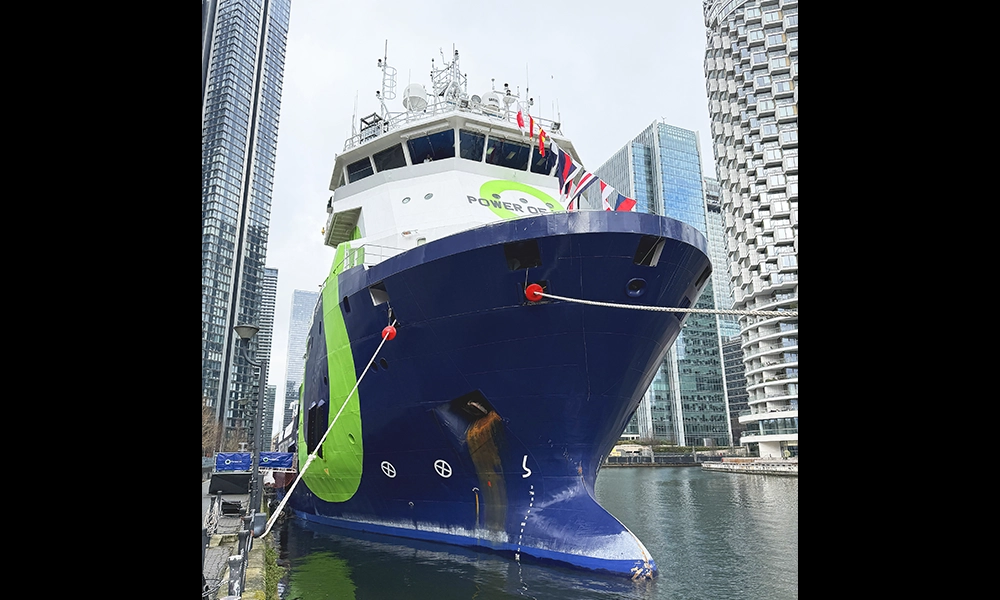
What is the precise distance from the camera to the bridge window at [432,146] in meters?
14.0

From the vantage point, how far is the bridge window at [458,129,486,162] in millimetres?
13945

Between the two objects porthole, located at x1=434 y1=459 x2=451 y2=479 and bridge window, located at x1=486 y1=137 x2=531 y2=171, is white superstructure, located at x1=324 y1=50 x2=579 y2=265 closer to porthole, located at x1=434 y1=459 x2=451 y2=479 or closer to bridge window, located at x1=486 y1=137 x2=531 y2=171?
bridge window, located at x1=486 y1=137 x2=531 y2=171

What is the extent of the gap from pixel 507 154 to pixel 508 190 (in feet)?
3.95

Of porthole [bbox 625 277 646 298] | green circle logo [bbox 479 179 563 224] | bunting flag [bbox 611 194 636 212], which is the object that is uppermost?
green circle logo [bbox 479 179 563 224]

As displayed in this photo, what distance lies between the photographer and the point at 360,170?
50.1 feet

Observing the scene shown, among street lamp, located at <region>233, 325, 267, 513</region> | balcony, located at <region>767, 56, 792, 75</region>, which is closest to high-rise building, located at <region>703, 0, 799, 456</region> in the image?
balcony, located at <region>767, 56, 792, 75</region>

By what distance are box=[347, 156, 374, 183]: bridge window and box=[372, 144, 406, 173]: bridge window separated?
241mm
